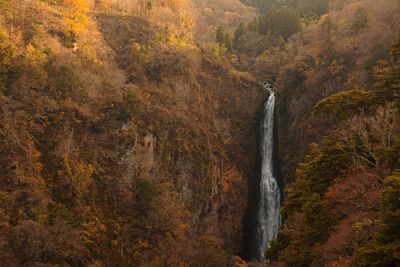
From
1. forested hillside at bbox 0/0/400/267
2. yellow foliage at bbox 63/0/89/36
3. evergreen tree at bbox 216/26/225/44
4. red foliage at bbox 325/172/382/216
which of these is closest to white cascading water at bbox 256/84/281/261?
forested hillside at bbox 0/0/400/267

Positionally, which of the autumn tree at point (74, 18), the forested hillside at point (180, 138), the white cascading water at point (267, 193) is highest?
the autumn tree at point (74, 18)

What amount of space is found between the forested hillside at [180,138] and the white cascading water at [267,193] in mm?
961

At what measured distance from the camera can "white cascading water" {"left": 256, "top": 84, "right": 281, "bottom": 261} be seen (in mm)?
41406

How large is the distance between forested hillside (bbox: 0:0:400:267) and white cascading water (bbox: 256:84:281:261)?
3.15 ft

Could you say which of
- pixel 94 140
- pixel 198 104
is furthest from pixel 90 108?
pixel 198 104

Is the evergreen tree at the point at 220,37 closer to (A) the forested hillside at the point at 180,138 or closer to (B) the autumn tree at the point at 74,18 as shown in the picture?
(A) the forested hillside at the point at 180,138

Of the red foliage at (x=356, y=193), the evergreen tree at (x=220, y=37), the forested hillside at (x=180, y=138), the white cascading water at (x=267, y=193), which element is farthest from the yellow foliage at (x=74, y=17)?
the red foliage at (x=356, y=193)

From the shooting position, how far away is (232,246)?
41.3 metres

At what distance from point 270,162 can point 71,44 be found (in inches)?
900

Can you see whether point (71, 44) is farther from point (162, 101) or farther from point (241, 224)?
point (241, 224)

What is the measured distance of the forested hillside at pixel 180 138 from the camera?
2152 centimetres

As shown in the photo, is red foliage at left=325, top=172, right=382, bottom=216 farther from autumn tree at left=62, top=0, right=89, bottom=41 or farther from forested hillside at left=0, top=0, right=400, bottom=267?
autumn tree at left=62, top=0, right=89, bottom=41

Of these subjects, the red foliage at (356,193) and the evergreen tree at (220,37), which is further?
the evergreen tree at (220,37)

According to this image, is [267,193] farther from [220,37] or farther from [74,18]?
[220,37]
